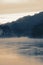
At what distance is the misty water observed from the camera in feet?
4.81

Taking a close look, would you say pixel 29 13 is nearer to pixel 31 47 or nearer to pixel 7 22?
pixel 7 22

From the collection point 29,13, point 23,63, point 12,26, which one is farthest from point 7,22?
point 23,63

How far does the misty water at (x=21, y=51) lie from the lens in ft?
4.81

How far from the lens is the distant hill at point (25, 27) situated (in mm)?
1700

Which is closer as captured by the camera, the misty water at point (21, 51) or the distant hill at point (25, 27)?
the misty water at point (21, 51)

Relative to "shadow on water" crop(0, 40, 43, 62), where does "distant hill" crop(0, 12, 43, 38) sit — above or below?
above

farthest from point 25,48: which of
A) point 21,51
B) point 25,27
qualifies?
point 25,27

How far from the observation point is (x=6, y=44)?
1666mm

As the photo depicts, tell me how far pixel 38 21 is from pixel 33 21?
4 centimetres

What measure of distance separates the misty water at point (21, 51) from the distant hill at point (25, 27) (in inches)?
2.1

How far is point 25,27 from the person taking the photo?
5.67ft

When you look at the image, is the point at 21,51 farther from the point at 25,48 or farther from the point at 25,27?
the point at 25,27

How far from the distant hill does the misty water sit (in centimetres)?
5

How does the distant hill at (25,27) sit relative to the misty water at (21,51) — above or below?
above
